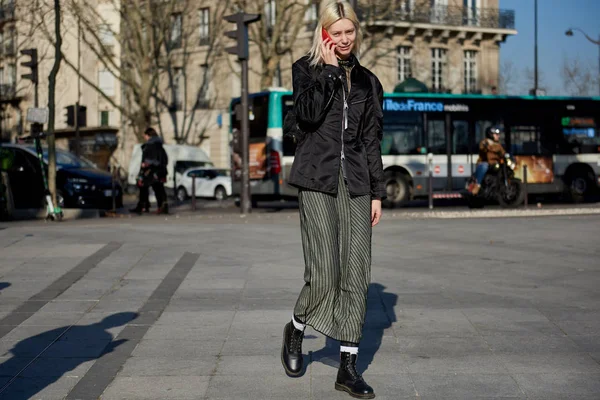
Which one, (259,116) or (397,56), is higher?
(397,56)

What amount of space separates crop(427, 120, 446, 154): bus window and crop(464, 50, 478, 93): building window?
2355cm

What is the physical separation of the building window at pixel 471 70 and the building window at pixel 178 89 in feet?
46.3

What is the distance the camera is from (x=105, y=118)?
5756 cm

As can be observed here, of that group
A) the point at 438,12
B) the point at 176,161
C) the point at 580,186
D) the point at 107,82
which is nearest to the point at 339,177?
the point at 580,186

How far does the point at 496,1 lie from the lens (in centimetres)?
4941

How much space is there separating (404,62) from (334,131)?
4161 centimetres

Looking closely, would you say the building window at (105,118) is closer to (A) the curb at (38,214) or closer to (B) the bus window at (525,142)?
(B) the bus window at (525,142)

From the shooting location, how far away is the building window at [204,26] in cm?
4737

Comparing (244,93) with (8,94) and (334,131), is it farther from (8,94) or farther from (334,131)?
(8,94)

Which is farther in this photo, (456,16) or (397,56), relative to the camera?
(456,16)

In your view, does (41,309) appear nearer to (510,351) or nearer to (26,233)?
(510,351)

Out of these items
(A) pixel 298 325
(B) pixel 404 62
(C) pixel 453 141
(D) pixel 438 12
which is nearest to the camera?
(A) pixel 298 325

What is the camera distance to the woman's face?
4879 millimetres

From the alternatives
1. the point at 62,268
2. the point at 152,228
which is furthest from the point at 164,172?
the point at 62,268
